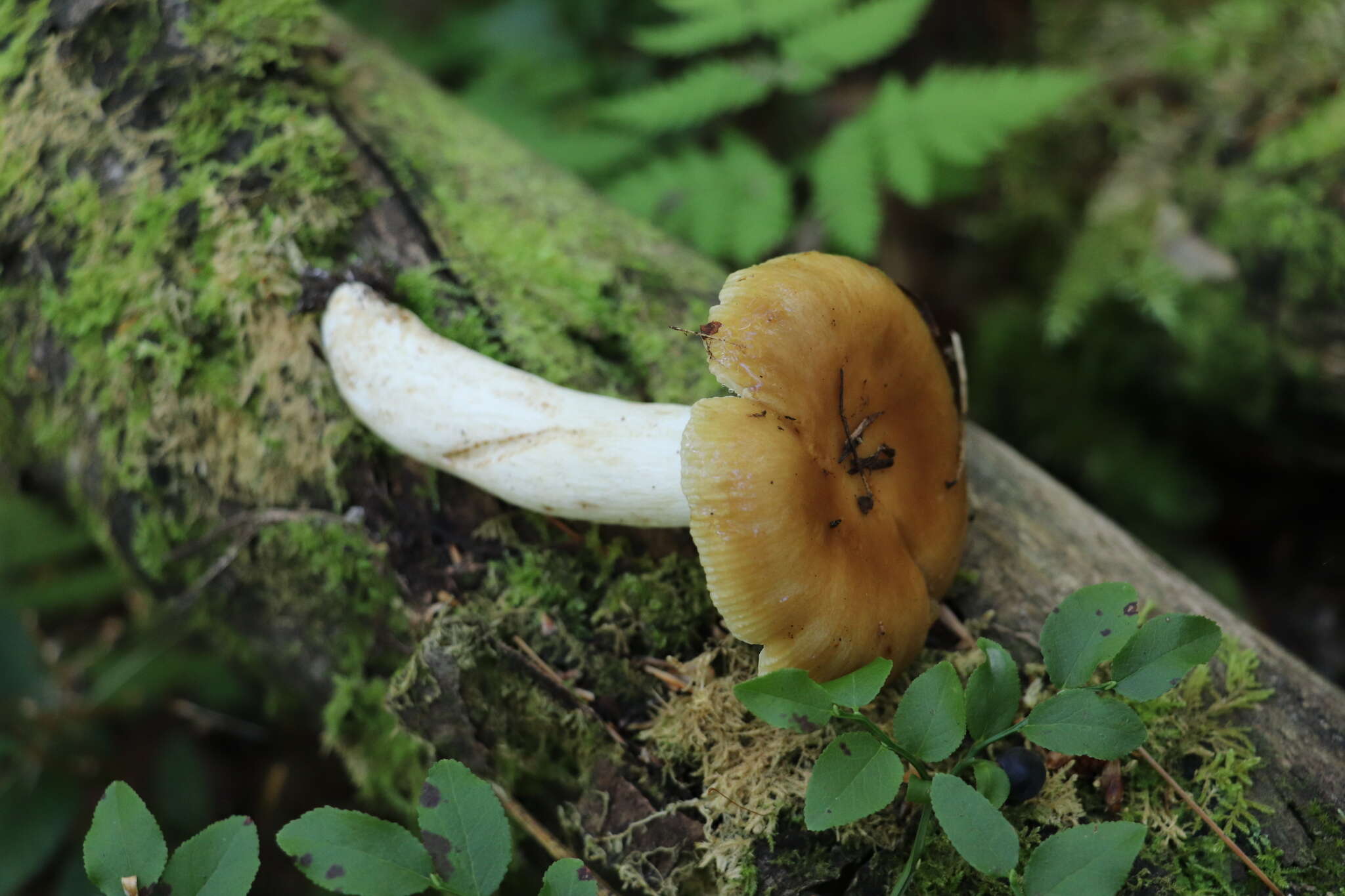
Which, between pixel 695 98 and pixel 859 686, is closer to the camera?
pixel 859 686

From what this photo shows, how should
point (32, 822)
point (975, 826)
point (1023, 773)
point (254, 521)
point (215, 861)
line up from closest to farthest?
point (975, 826)
point (215, 861)
point (1023, 773)
point (254, 521)
point (32, 822)

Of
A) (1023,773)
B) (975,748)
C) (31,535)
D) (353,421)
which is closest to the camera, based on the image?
(975,748)

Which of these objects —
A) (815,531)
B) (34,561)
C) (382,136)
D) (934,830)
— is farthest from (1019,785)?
(34,561)

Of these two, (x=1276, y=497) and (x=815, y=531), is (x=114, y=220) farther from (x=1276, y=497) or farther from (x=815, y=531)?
(x=1276, y=497)

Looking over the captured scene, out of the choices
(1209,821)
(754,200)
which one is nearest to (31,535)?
(754,200)

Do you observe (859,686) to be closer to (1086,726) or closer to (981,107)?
(1086,726)

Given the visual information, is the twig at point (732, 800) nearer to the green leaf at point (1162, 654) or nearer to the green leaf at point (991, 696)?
the green leaf at point (991, 696)

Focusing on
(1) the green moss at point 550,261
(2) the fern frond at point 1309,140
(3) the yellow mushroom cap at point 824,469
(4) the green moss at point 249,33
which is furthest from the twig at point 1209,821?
(4) the green moss at point 249,33

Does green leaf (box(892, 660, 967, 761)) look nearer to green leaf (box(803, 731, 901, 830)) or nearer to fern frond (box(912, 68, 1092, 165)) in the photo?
green leaf (box(803, 731, 901, 830))
